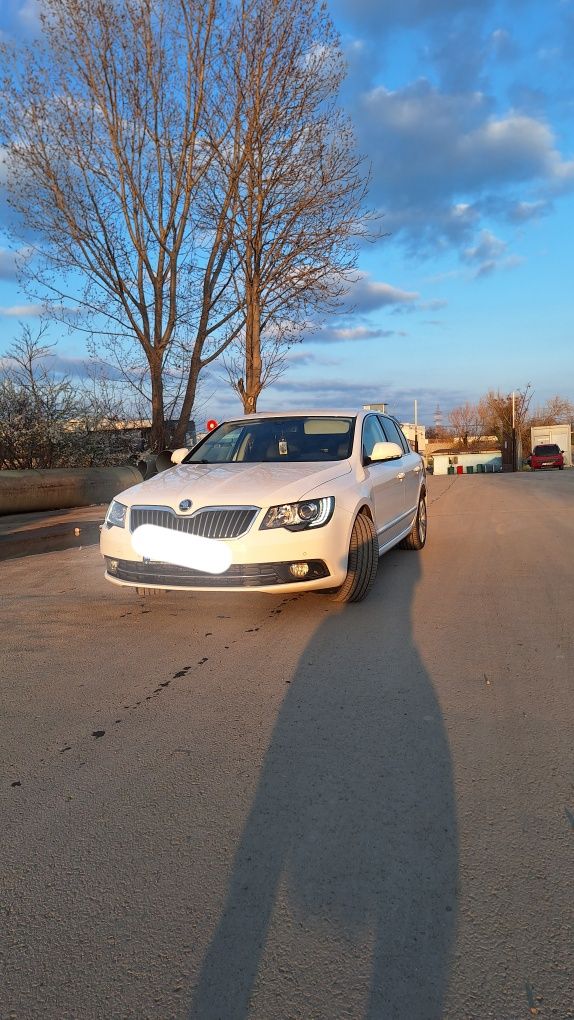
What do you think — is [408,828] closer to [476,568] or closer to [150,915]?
[150,915]

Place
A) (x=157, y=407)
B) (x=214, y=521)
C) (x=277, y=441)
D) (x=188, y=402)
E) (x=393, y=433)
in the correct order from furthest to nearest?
(x=188, y=402) → (x=157, y=407) → (x=393, y=433) → (x=277, y=441) → (x=214, y=521)

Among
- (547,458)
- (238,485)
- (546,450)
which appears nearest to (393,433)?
(238,485)

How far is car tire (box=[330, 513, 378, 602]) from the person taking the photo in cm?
480

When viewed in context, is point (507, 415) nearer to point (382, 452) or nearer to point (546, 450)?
point (546, 450)

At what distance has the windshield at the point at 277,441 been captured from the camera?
5711 millimetres

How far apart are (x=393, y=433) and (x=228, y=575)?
12.9 ft

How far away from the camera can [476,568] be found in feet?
21.3

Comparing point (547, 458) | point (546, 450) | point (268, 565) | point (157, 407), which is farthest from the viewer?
point (546, 450)

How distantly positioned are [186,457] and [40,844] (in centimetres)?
433

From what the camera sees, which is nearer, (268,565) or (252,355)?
(268,565)

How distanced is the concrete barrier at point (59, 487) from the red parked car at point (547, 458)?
32278mm

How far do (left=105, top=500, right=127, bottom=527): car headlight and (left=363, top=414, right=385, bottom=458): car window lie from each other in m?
2.11

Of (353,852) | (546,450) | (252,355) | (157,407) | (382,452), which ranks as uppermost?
(252,355)

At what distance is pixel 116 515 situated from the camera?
4.90 metres
